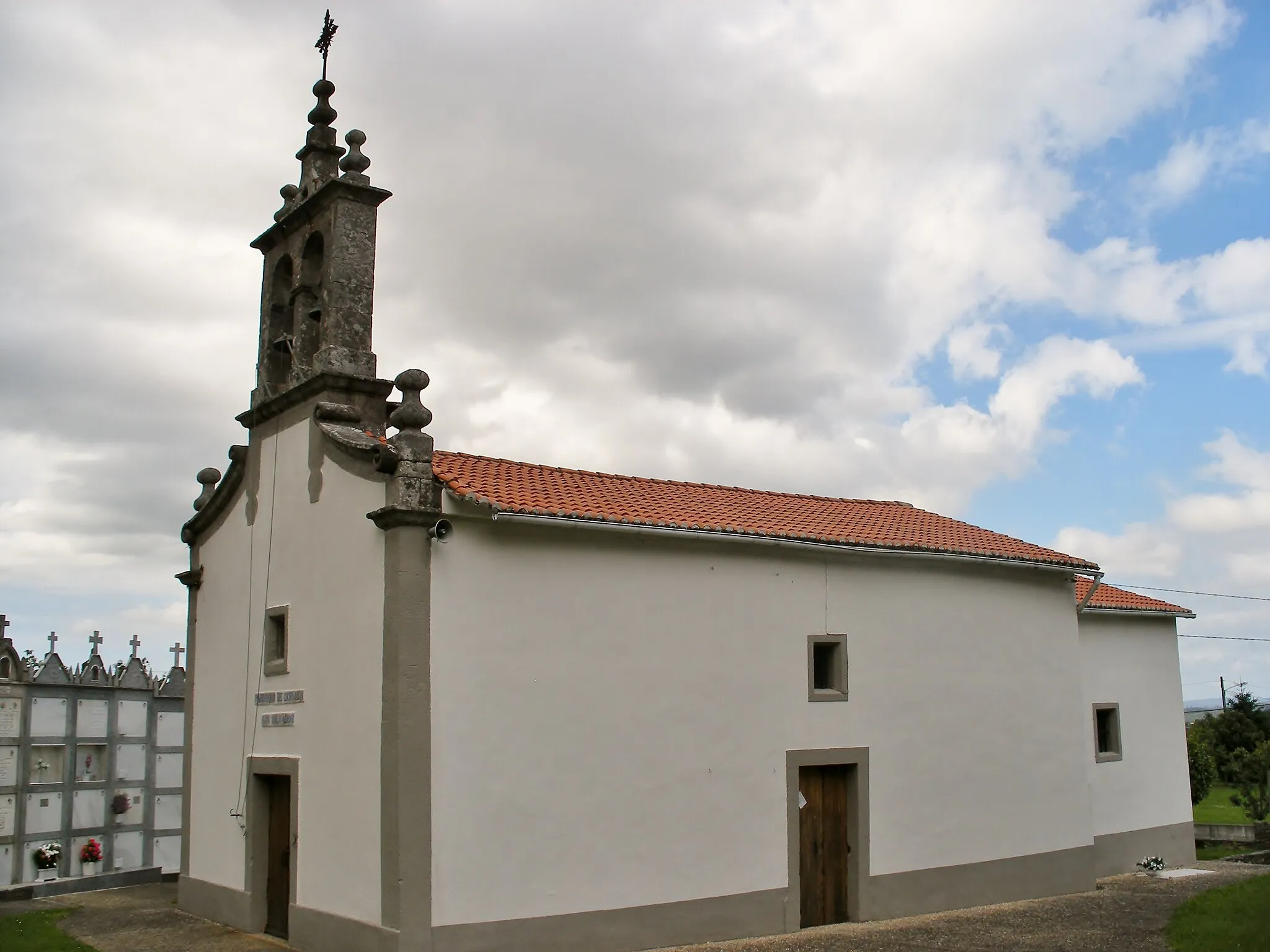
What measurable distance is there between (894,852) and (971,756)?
5.66 ft

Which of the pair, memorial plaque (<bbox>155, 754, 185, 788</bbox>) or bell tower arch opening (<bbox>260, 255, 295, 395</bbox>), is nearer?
bell tower arch opening (<bbox>260, 255, 295, 395</bbox>)

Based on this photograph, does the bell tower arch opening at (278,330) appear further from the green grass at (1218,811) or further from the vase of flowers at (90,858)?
the green grass at (1218,811)

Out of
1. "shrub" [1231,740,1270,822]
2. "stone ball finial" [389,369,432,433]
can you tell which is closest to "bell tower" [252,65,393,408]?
"stone ball finial" [389,369,432,433]

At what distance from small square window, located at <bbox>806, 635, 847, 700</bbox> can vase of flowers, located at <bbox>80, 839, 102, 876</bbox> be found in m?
10.3

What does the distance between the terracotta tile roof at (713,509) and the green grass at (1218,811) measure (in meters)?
11.6

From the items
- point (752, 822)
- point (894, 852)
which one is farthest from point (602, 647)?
point (894, 852)

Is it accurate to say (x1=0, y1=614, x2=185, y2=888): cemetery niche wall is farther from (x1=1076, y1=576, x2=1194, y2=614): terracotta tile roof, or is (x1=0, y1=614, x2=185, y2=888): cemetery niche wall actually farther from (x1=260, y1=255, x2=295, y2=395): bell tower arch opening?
(x1=1076, y1=576, x2=1194, y2=614): terracotta tile roof

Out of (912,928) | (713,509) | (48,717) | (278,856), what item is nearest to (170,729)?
(48,717)

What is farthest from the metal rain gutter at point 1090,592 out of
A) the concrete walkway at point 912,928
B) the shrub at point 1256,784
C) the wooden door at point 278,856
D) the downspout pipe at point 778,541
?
the wooden door at point 278,856

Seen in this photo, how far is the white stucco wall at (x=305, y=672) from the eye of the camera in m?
10.6

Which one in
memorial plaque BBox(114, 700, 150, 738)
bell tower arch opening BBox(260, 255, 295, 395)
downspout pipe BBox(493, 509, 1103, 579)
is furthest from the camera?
memorial plaque BBox(114, 700, 150, 738)

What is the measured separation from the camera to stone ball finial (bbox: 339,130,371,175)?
12.6 m

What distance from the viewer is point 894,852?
43.3 ft

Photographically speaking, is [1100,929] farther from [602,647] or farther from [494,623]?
[494,623]
